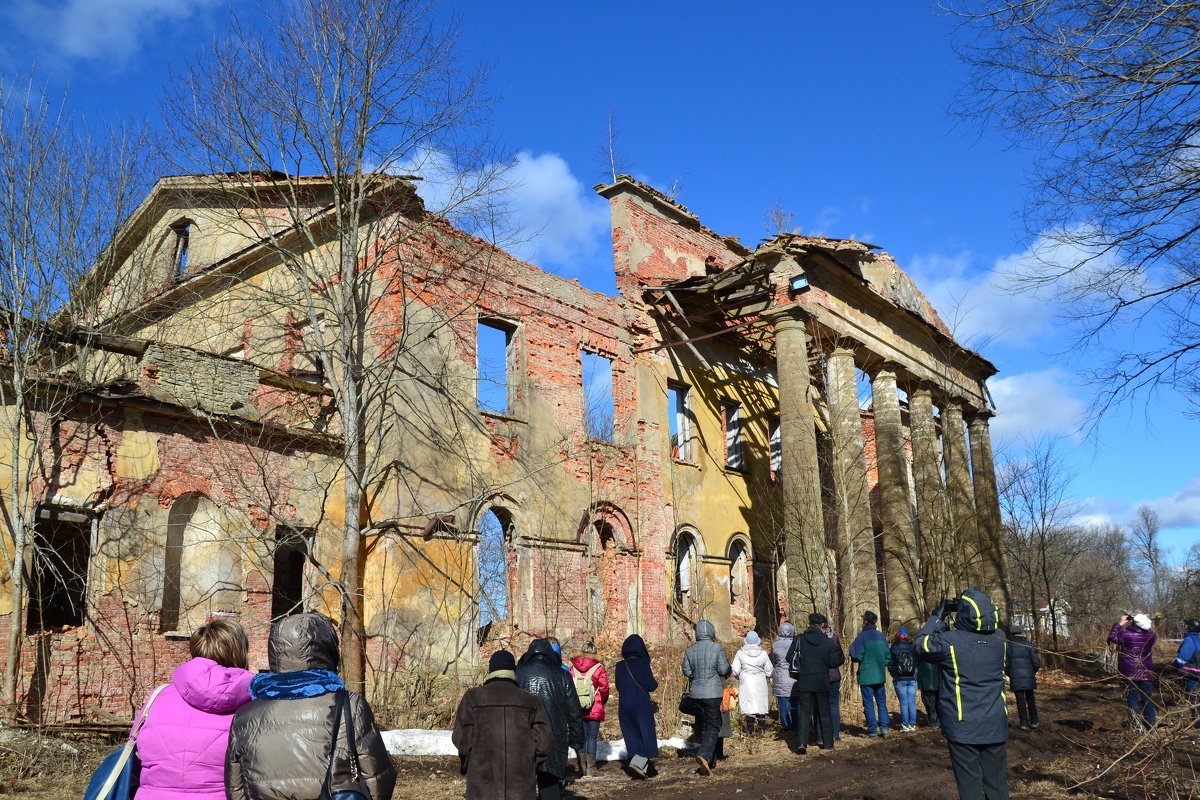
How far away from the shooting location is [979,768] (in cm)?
627

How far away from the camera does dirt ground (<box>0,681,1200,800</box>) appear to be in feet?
27.2

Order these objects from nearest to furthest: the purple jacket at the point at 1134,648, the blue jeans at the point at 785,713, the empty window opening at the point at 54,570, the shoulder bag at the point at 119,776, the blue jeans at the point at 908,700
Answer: the shoulder bag at the point at 119,776, the purple jacket at the point at 1134,648, the empty window opening at the point at 54,570, the blue jeans at the point at 785,713, the blue jeans at the point at 908,700

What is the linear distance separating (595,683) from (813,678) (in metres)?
2.85

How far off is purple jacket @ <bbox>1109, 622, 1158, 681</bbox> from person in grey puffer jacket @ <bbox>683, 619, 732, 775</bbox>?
450cm

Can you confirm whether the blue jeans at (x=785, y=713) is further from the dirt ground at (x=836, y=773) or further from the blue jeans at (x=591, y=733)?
the blue jeans at (x=591, y=733)

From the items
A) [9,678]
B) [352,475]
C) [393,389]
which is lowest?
[9,678]

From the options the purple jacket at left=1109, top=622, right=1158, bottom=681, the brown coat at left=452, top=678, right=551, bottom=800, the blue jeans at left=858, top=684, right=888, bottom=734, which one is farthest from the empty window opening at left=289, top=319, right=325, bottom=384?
the purple jacket at left=1109, top=622, right=1158, bottom=681

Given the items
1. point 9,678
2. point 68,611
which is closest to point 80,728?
point 9,678

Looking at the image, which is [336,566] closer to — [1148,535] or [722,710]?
[722,710]

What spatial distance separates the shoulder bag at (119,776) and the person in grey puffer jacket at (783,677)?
31.3ft

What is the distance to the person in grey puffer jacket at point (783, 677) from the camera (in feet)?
40.8

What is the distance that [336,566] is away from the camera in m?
15.3

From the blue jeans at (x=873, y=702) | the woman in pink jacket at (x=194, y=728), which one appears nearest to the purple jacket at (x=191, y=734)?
the woman in pink jacket at (x=194, y=728)

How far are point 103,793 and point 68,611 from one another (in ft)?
46.8
